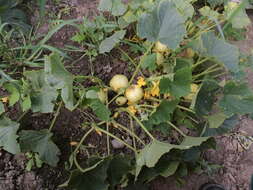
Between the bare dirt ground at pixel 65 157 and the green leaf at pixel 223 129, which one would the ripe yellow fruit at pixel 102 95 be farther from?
the green leaf at pixel 223 129

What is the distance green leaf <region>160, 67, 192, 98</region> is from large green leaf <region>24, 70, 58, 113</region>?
0.52m

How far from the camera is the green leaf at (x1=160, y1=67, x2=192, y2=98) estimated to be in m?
1.40

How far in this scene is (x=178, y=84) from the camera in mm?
1448

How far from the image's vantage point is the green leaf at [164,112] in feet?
4.87

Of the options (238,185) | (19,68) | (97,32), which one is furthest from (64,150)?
(238,185)

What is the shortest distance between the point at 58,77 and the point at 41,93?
0.69ft

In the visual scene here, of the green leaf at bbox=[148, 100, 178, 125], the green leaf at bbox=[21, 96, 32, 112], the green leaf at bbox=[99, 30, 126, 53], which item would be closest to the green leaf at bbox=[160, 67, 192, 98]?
the green leaf at bbox=[148, 100, 178, 125]

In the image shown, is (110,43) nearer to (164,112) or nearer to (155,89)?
(155,89)

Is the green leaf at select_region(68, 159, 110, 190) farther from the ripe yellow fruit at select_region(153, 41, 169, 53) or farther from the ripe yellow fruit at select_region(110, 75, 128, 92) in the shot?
the ripe yellow fruit at select_region(153, 41, 169, 53)

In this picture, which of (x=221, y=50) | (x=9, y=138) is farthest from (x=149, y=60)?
(x=9, y=138)

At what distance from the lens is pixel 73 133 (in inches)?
68.9

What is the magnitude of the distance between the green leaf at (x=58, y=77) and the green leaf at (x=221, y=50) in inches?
26.0

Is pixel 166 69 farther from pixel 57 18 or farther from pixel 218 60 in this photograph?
pixel 57 18

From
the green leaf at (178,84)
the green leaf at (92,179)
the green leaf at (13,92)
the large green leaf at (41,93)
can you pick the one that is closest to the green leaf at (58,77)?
the large green leaf at (41,93)
